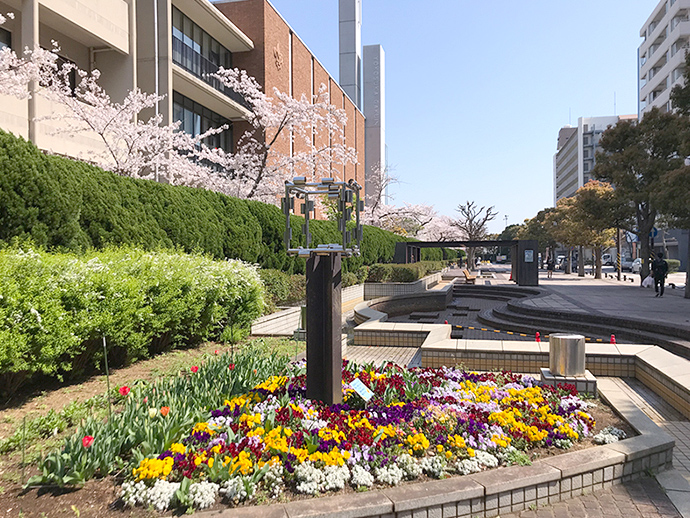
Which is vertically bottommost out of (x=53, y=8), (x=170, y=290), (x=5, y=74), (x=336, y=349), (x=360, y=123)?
(x=336, y=349)

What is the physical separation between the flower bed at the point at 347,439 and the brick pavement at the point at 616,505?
0.44 meters

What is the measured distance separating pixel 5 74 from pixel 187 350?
10.7m

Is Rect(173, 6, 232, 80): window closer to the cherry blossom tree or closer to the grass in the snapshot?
the cherry blossom tree

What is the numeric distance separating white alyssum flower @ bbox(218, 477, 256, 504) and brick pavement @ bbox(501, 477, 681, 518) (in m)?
1.79

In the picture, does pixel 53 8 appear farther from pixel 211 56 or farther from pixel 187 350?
pixel 187 350

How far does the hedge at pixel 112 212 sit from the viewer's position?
706 cm

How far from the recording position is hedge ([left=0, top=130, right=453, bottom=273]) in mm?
7059

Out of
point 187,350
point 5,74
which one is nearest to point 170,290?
point 187,350

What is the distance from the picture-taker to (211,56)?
80.6 feet

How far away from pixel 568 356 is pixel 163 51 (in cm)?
1972

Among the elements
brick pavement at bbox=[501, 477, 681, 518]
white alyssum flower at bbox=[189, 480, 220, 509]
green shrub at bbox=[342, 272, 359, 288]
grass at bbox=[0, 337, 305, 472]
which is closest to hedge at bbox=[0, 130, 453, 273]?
grass at bbox=[0, 337, 305, 472]

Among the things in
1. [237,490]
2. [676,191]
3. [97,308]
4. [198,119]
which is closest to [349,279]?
[198,119]

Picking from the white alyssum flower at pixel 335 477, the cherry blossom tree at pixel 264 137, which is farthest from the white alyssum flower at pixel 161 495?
the cherry blossom tree at pixel 264 137

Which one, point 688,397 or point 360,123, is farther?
point 360,123
